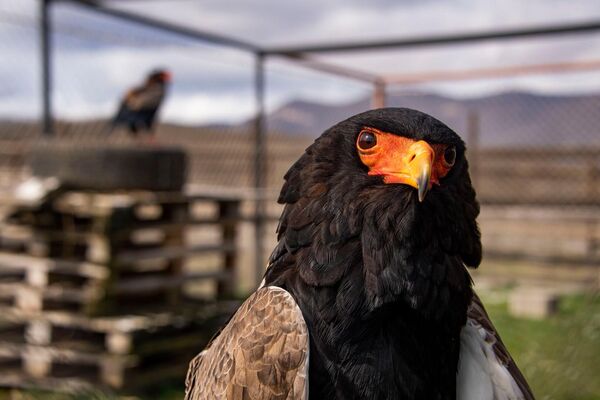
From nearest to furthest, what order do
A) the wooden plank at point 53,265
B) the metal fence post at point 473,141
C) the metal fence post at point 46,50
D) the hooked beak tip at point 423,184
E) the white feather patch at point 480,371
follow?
the hooked beak tip at point 423,184
the white feather patch at point 480,371
the metal fence post at point 46,50
the wooden plank at point 53,265
the metal fence post at point 473,141

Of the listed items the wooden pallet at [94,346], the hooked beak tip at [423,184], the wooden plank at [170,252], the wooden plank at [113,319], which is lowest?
the wooden pallet at [94,346]

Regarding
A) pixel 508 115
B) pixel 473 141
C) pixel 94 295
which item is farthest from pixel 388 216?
pixel 508 115

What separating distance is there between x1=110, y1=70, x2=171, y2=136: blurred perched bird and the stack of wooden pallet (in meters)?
0.90

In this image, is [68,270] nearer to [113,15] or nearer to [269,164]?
[113,15]

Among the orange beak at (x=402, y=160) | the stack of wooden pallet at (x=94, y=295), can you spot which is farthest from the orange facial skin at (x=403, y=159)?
the stack of wooden pallet at (x=94, y=295)

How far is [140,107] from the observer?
19.2ft

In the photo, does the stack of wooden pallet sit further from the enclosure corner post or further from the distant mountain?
the enclosure corner post

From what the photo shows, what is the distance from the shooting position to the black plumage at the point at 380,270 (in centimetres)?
182

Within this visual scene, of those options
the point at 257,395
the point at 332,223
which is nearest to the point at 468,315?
the point at 332,223

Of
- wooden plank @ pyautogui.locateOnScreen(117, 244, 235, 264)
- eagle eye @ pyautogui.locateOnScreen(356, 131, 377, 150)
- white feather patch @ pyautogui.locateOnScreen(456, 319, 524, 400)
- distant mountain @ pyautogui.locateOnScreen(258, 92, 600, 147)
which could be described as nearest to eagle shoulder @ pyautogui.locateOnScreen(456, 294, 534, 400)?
white feather patch @ pyautogui.locateOnScreen(456, 319, 524, 400)

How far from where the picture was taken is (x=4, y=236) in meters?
5.34

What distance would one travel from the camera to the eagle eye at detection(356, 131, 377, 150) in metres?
1.83

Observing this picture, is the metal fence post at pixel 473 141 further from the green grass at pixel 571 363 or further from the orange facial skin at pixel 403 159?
the orange facial skin at pixel 403 159

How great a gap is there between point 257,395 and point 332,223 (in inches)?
19.4
